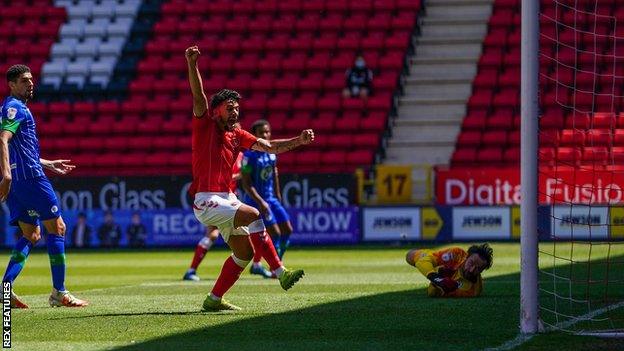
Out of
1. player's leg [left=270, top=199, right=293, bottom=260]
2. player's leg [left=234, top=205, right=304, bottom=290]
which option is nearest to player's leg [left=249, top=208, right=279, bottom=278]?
player's leg [left=270, top=199, right=293, bottom=260]

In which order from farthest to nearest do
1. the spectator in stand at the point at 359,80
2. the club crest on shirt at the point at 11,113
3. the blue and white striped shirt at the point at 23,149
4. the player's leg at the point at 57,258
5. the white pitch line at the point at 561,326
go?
the spectator in stand at the point at 359,80, the player's leg at the point at 57,258, the blue and white striped shirt at the point at 23,149, the club crest on shirt at the point at 11,113, the white pitch line at the point at 561,326

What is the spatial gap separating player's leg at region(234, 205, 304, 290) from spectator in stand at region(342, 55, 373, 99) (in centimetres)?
1699

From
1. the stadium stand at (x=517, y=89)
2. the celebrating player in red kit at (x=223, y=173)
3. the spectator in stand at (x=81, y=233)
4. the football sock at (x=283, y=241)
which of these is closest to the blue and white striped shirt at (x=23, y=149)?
the celebrating player in red kit at (x=223, y=173)

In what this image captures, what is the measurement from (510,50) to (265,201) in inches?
576

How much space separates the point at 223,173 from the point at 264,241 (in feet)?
3.81

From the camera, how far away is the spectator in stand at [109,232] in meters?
25.7

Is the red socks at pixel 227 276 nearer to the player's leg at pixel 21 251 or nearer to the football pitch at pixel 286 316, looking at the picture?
the football pitch at pixel 286 316

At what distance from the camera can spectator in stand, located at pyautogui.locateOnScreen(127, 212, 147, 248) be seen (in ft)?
84.0

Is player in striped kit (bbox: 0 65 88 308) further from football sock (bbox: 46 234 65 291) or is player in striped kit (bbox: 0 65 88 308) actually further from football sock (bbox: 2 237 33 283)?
football sock (bbox: 2 237 33 283)

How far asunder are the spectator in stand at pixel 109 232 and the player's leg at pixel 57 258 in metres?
14.4

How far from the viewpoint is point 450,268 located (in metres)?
12.1

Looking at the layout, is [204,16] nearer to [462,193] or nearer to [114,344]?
[462,193]

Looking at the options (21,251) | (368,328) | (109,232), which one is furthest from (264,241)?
(109,232)

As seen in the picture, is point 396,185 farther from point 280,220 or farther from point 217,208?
point 217,208
